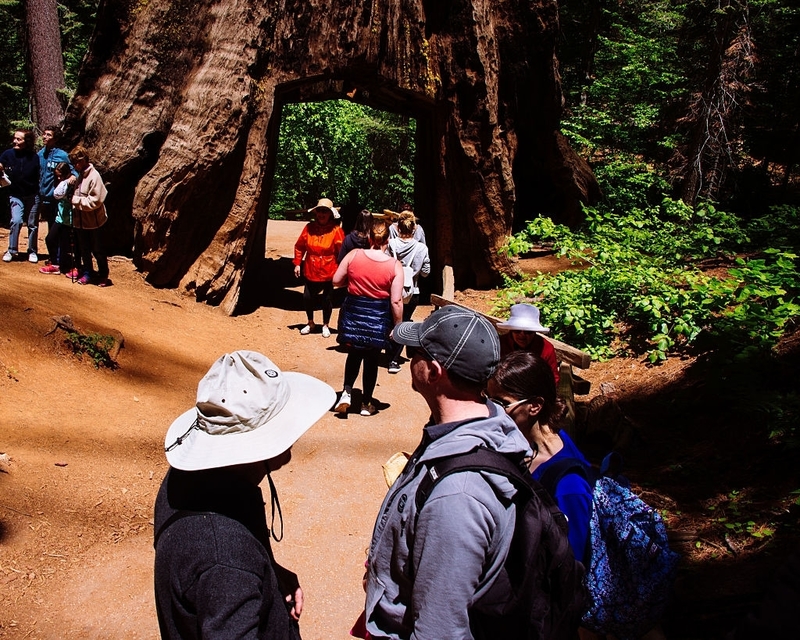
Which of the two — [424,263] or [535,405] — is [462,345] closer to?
[535,405]

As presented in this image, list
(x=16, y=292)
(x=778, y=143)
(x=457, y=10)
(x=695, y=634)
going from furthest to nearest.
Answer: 1. (x=778, y=143)
2. (x=457, y=10)
3. (x=16, y=292)
4. (x=695, y=634)

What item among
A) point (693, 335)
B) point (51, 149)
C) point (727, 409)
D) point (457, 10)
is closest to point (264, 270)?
point (51, 149)

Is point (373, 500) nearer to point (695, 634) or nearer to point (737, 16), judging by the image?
point (695, 634)

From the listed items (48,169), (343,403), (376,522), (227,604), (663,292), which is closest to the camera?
(227,604)

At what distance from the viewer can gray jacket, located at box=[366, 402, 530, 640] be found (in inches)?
73.0

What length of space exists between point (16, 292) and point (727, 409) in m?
7.74

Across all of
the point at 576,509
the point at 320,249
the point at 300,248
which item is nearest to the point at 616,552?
the point at 576,509

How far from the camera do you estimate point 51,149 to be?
9445 millimetres

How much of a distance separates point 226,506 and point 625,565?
5.53ft

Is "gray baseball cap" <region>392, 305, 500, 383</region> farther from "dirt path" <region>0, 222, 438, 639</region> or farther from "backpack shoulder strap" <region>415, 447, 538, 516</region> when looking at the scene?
"dirt path" <region>0, 222, 438, 639</region>

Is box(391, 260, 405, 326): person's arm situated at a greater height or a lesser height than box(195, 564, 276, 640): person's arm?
lesser

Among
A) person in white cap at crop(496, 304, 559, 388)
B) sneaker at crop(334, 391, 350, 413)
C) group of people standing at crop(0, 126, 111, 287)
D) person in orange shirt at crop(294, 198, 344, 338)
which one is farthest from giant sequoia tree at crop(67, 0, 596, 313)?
person in white cap at crop(496, 304, 559, 388)

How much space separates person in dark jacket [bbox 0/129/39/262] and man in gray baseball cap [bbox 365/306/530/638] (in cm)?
901

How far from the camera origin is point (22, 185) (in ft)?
31.0
